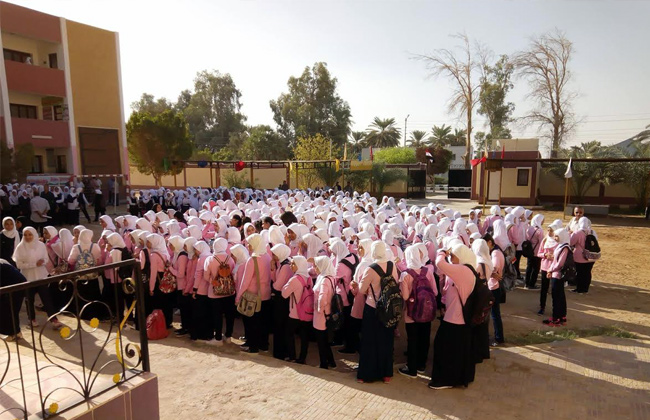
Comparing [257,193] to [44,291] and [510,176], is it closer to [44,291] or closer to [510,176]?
[44,291]

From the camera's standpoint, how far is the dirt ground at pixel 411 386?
4.21 meters

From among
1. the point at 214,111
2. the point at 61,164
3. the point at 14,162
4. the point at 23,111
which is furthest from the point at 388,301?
the point at 214,111

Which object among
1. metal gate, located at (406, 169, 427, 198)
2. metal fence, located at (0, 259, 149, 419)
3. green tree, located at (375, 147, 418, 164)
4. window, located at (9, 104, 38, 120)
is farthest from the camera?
green tree, located at (375, 147, 418, 164)

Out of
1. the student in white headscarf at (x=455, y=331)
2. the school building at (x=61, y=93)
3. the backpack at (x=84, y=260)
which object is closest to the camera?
the student in white headscarf at (x=455, y=331)

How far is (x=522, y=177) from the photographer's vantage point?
24859 millimetres

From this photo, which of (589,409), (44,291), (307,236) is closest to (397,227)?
(307,236)

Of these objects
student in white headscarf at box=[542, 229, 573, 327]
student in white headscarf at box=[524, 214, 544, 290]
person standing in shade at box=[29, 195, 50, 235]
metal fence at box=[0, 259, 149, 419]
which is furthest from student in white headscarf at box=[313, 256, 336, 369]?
person standing in shade at box=[29, 195, 50, 235]

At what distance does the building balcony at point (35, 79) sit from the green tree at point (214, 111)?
26.7m

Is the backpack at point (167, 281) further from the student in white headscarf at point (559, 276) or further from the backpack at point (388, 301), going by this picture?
the student in white headscarf at point (559, 276)

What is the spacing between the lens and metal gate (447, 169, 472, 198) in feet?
101

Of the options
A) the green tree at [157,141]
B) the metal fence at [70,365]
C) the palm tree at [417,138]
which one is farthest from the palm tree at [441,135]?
the metal fence at [70,365]

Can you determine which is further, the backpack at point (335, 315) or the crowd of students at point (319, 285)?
the backpack at point (335, 315)

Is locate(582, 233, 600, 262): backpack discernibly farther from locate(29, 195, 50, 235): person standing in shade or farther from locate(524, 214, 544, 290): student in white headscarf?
locate(29, 195, 50, 235): person standing in shade

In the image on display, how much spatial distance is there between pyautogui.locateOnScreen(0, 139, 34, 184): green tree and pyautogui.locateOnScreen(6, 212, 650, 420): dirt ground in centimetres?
1761
